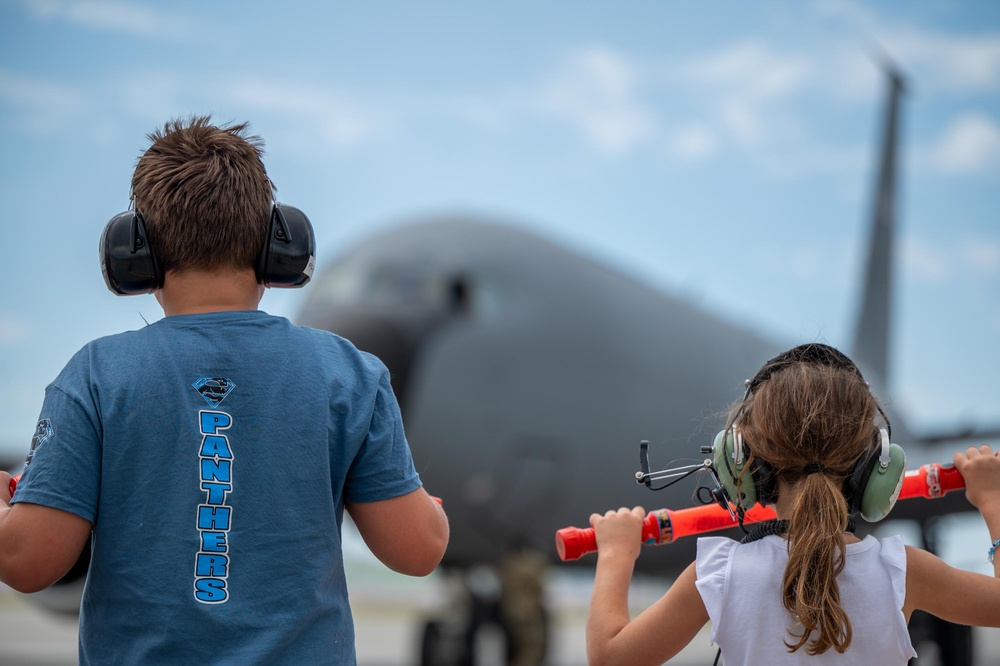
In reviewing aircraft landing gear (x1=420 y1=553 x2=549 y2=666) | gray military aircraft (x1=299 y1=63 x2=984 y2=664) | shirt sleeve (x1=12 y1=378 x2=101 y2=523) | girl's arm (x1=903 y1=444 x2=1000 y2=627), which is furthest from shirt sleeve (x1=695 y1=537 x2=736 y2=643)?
aircraft landing gear (x1=420 y1=553 x2=549 y2=666)

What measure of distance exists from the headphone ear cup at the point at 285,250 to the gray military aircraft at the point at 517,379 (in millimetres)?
4195

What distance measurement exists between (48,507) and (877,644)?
113 cm

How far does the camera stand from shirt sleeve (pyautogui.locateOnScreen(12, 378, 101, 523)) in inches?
50.3

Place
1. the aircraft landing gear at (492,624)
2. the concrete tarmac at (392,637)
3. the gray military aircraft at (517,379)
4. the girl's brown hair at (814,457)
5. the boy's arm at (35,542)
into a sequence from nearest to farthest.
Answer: the boy's arm at (35,542) < the girl's brown hair at (814,457) < the gray military aircraft at (517,379) < the aircraft landing gear at (492,624) < the concrete tarmac at (392,637)

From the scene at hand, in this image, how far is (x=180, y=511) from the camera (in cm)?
129

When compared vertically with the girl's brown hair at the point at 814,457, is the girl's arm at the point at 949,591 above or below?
below

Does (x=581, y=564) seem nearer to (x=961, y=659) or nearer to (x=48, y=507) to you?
(x=961, y=659)

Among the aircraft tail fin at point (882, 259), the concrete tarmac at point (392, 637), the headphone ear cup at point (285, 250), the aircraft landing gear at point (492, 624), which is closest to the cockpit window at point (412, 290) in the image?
the aircraft landing gear at point (492, 624)

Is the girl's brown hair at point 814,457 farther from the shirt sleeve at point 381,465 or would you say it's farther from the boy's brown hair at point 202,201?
the boy's brown hair at point 202,201

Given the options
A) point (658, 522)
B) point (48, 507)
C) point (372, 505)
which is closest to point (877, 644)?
point (658, 522)

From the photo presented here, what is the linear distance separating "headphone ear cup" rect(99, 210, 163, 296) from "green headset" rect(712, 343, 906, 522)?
2.87 ft

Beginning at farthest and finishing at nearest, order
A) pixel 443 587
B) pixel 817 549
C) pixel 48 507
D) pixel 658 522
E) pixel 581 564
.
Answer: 1. pixel 443 587
2. pixel 581 564
3. pixel 658 522
4. pixel 817 549
5. pixel 48 507

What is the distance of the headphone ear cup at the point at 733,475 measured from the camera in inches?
59.3

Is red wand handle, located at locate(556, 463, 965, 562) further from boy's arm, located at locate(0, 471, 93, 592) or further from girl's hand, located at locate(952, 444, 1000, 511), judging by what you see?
boy's arm, located at locate(0, 471, 93, 592)
